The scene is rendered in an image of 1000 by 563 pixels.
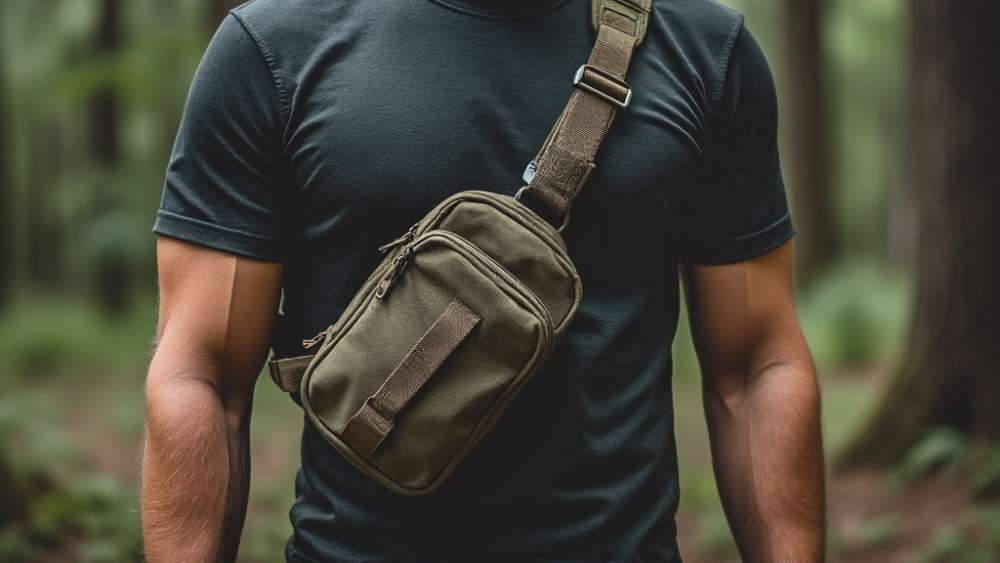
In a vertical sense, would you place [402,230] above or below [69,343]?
above

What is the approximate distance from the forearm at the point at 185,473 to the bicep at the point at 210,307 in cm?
4

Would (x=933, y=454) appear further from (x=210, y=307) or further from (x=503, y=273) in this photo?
(x=210, y=307)

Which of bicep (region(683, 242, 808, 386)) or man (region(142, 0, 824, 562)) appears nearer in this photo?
man (region(142, 0, 824, 562))

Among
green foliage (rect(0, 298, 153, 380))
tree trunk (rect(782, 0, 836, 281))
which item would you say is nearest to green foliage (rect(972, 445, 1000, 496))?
tree trunk (rect(782, 0, 836, 281))

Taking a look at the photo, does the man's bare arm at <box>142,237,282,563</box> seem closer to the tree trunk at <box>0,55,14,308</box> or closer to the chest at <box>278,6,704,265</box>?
the chest at <box>278,6,704,265</box>

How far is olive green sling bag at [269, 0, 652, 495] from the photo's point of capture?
187 centimetres

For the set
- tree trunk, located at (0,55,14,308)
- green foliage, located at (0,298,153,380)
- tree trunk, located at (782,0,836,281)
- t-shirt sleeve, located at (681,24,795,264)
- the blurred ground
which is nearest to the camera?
t-shirt sleeve, located at (681,24,795,264)

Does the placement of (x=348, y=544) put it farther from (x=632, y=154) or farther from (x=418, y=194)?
(x=632, y=154)

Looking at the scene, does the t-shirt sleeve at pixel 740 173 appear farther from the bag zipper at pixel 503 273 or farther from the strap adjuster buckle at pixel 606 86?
the bag zipper at pixel 503 273

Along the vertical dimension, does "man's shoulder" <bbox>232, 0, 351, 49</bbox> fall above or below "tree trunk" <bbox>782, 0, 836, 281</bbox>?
above

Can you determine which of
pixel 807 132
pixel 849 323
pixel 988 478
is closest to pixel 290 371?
pixel 988 478

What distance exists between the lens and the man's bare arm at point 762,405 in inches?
89.3

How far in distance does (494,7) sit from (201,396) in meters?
0.90

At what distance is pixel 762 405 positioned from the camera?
2.31m
